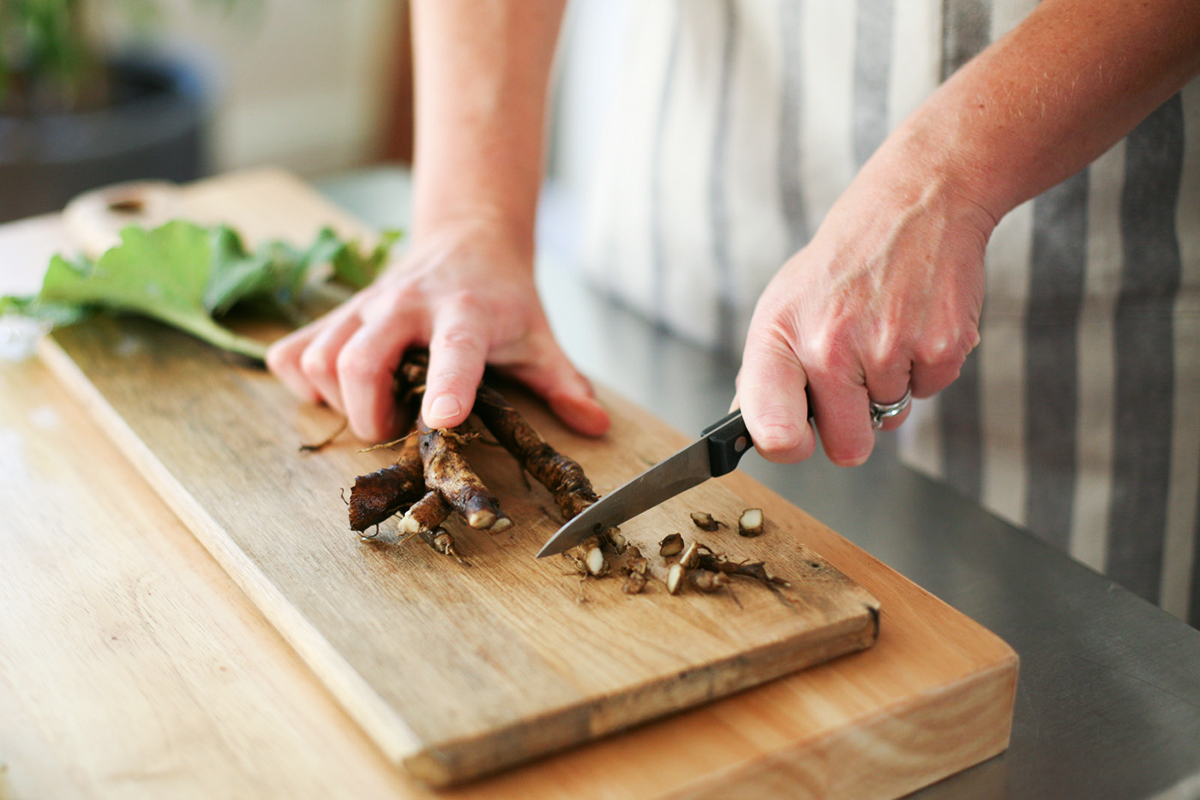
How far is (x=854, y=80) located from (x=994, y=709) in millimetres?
795

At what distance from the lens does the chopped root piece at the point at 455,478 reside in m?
0.89

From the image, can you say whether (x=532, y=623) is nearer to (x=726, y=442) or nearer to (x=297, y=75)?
(x=726, y=442)

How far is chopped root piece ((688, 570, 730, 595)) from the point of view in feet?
2.78

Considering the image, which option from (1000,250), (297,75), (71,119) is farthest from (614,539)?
(297,75)

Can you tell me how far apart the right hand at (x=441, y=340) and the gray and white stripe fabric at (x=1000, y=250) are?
15.3 inches

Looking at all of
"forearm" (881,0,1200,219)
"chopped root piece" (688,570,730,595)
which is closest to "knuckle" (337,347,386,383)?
"chopped root piece" (688,570,730,595)

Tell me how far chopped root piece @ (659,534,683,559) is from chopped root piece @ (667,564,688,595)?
0.11 feet

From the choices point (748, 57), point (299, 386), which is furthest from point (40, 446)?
point (748, 57)

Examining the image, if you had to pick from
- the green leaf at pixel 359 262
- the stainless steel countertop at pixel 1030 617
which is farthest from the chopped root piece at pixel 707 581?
the green leaf at pixel 359 262

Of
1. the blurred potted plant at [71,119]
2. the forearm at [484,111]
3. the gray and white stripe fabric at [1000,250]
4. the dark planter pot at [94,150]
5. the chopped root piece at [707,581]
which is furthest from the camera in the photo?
the dark planter pot at [94,150]

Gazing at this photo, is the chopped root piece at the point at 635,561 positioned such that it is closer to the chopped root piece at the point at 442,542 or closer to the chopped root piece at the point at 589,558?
the chopped root piece at the point at 589,558

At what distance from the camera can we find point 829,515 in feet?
3.78

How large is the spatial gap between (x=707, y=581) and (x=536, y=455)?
9.2 inches

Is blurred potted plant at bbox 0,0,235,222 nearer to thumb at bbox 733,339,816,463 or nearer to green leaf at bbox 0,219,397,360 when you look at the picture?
green leaf at bbox 0,219,397,360
